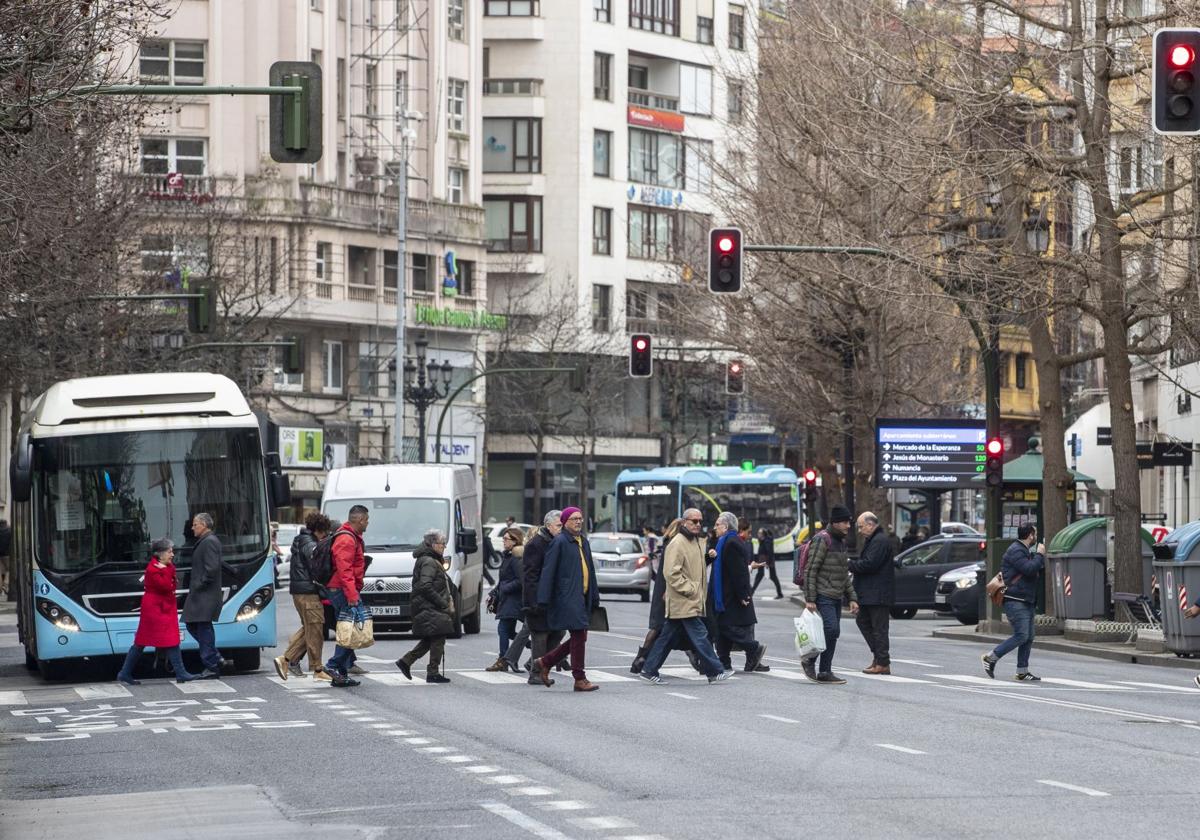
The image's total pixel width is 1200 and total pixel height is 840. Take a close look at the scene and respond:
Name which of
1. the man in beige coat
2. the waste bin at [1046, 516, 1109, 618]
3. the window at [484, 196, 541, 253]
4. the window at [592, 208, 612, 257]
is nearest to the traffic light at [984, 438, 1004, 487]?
the waste bin at [1046, 516, 1109, 618]

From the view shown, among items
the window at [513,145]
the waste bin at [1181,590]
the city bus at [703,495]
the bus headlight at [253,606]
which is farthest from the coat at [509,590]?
the window at [513,145]

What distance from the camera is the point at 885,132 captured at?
34.5 meters

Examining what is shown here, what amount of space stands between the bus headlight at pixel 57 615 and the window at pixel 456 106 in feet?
197

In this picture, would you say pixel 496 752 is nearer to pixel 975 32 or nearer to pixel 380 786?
pixel 380 786

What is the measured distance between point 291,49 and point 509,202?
2028 cm

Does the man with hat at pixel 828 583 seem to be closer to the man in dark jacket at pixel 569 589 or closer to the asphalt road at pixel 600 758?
the asphalt road at pixel 600 758

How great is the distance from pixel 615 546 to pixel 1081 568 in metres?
18.2

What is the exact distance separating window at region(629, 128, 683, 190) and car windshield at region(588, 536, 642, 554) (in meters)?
46.4

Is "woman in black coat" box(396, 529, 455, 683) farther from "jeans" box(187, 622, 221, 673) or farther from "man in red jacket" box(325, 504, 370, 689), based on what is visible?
"jeans" box(187, 622, 221, 673)

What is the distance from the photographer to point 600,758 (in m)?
14.8

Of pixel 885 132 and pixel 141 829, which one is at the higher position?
pixel 885 132

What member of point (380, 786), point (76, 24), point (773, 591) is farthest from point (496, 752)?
point (773, 591)

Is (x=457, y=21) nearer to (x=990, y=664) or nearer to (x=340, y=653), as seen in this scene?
(x=990, y=664)

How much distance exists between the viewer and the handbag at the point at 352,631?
2250 cm
